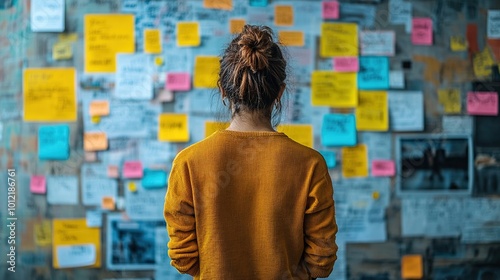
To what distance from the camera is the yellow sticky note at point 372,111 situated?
3.01m

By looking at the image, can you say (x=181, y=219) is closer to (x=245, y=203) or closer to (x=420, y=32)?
(x=245, y=203)

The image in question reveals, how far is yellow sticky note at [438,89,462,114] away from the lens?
306 cm

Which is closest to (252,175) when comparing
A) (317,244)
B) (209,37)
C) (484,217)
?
(317,244)

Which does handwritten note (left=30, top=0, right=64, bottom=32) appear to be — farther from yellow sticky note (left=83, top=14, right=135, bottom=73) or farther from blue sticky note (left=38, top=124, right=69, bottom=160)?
blue sticky note (left=38, top=124, right=69, bottom=160)

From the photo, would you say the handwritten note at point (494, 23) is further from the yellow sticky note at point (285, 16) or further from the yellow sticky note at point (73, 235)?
the yellow sticky note at point (73, 235)

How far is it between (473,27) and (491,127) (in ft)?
1.77

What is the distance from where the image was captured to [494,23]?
3090 mm

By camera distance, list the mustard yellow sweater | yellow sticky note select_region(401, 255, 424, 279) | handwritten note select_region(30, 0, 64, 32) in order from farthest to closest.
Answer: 1. yellow sticky note select_region(401, 255, 424, 279)
2. handwritten note select_region(30, 0, 64, 32)
3. the mustard yellow sweater

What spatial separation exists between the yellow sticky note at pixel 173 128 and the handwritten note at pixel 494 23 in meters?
1.67

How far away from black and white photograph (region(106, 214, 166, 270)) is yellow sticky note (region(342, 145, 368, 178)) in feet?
3.30

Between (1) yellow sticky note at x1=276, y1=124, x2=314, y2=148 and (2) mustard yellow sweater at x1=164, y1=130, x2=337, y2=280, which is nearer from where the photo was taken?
(2) mustard yellow sweater at x1=164, y1=130, x2=337, y2=280

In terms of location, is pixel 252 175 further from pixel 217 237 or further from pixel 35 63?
pixel 35 63

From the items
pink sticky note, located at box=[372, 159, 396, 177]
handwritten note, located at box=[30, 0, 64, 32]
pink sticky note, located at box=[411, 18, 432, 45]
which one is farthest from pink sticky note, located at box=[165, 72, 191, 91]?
pink sticky note, located at box=[411, 18, 432, 45]

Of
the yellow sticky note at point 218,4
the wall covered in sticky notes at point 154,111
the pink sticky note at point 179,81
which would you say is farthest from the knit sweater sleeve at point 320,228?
the yellow sticky note at point 218,4
